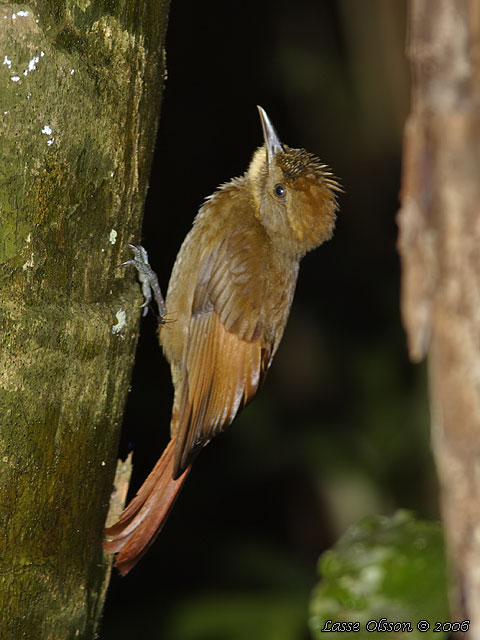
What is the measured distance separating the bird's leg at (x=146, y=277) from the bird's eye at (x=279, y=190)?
586 millimetres

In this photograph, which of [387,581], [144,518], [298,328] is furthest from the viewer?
[298,328]

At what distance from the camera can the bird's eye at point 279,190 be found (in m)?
2.98

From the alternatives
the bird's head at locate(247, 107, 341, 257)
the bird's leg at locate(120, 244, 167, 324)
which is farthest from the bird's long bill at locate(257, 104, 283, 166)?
the bird's leg at locate(120, 244, 167, 324)

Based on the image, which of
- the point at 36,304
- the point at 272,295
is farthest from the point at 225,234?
the point at 36,304

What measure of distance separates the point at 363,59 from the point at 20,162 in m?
3.63

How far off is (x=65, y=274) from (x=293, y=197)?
4.93 feet

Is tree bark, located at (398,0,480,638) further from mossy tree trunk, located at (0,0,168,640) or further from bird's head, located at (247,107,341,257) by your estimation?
bird's head, located at (247,107,341,257)

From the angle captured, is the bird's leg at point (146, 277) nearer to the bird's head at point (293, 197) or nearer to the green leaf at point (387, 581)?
the bird's head at point (293, 197)

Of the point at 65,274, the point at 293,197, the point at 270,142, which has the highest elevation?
the point at 270,142

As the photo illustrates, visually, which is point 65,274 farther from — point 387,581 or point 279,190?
point 279,190

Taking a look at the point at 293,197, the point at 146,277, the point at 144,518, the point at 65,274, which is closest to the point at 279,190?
the point at 293,197

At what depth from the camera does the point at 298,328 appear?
475cm

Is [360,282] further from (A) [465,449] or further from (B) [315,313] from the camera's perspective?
(A) [465,449]

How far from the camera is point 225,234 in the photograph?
284 cm
